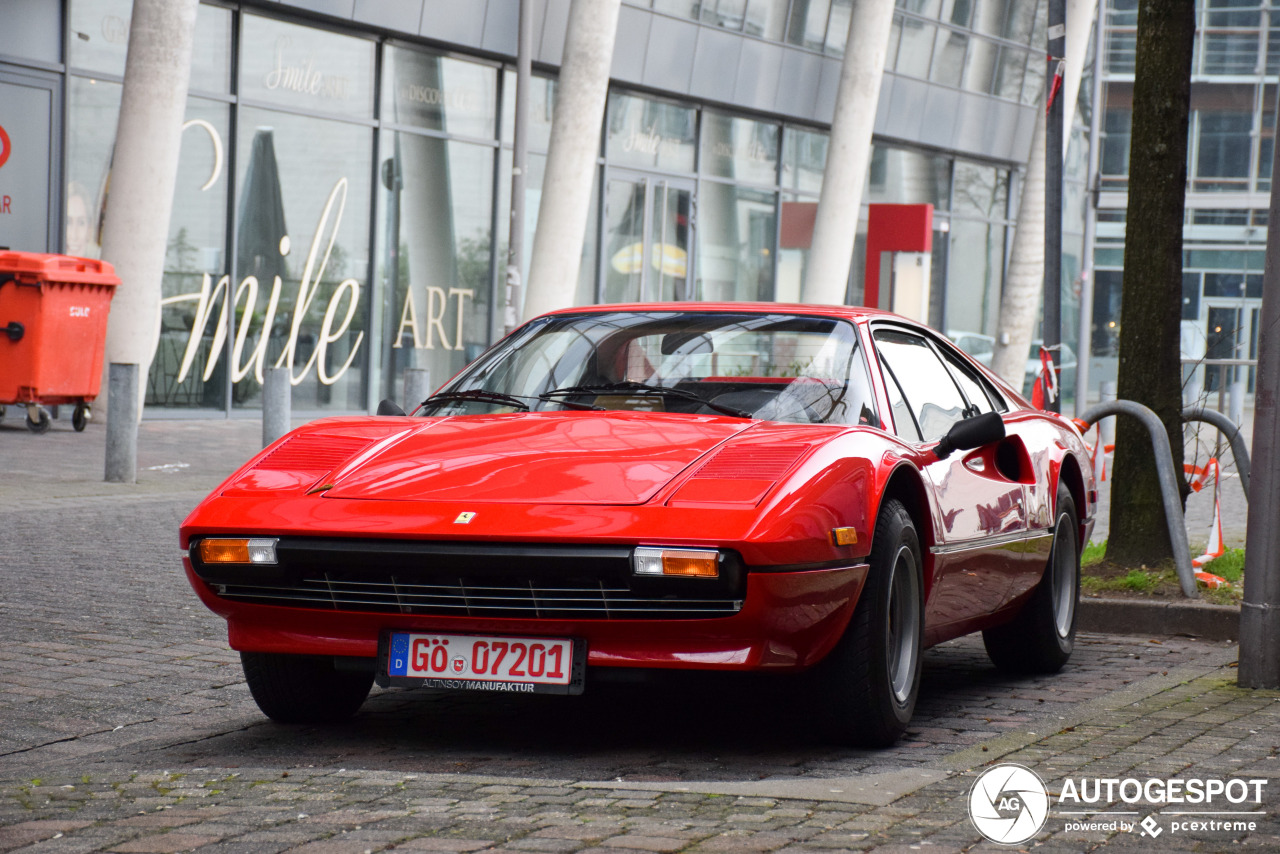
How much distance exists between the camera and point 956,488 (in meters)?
5.46

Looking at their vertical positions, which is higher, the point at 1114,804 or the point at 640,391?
the point at 640,391

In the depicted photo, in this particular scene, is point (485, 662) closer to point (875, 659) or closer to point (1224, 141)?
point (875, 659)

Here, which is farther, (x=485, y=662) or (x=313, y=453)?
(x=313, y=453)

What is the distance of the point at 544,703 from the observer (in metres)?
5.51

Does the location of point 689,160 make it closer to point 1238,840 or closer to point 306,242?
point 306,242

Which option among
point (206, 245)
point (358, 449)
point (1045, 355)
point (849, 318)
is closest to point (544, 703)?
point (358, 449)

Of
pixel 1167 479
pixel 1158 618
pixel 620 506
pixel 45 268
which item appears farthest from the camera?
pixel 45 268

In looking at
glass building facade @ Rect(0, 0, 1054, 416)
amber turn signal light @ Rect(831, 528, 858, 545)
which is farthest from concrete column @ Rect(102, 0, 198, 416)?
amber turn signal light @ Rect(831, 528, 858, 545)

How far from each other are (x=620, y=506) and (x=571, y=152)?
17687mm

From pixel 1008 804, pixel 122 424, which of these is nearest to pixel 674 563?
pixel 1008 804

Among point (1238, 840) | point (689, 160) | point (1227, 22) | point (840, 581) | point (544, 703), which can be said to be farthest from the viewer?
point (1227, 22)

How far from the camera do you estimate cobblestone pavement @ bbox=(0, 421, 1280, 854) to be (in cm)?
371

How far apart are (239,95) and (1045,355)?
1031 cm

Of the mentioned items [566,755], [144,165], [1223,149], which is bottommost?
[566,755]
